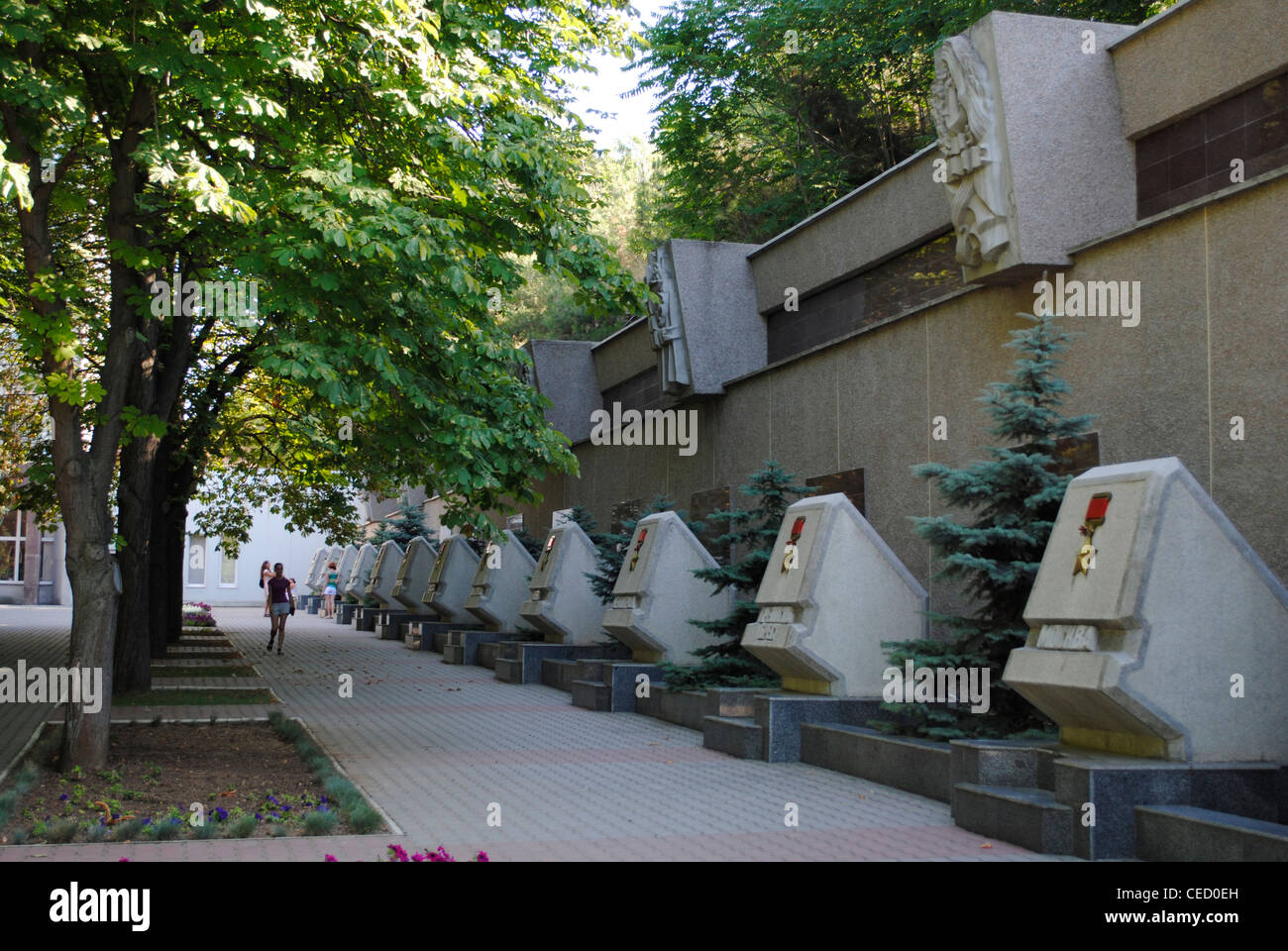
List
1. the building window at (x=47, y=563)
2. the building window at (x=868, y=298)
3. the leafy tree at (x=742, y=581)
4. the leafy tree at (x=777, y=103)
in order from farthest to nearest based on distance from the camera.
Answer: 1. the building window at (x=47, y=563)
2. the leafy tree at (x=777, y=103)
3. the building window at (x=868, y=298)
4. the leafy tree at (x=742, y=581)

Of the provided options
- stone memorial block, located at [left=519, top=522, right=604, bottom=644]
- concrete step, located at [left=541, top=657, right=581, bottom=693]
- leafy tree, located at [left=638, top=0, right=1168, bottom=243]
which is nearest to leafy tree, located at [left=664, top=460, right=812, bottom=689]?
concrete step, located at [left=541, top=657, right=581, bottom=693]

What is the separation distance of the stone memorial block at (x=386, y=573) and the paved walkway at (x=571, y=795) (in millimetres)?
17449

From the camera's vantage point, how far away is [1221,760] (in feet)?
25.6

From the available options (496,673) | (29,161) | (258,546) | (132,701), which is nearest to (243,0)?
(29,161)

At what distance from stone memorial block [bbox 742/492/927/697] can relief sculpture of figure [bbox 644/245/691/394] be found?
320 inches

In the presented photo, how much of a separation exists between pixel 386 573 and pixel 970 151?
83.3ft

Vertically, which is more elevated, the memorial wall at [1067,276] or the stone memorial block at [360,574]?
the memorial wall at [1067,276]

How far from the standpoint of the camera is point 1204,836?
269 inches

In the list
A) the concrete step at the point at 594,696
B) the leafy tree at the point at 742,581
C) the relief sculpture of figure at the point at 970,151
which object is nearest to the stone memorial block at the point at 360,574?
the concrete step at the point at 594,696

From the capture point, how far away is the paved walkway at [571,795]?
309 inches

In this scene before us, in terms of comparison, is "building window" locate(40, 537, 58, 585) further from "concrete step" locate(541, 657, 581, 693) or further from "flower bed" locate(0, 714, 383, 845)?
"flower bed" locate(0, 714, 383, 845)

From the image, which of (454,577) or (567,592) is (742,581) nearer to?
(567,592)

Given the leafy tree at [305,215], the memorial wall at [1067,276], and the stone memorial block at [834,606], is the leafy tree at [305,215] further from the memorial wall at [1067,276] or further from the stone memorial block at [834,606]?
the memorial wall at [1067,276]

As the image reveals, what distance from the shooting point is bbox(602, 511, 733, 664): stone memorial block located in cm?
1597
